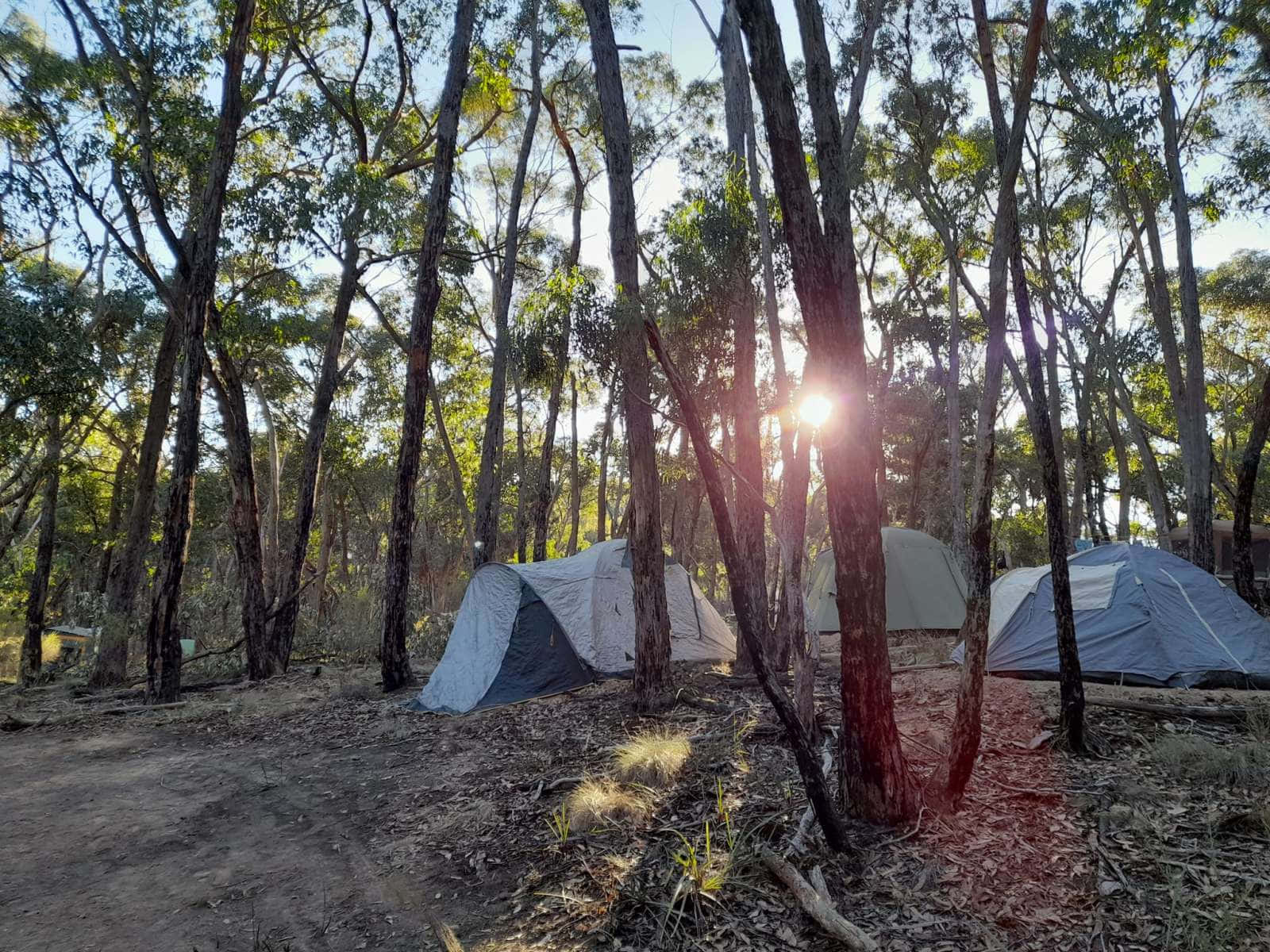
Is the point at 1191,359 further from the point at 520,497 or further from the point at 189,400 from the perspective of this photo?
the point at 189,400

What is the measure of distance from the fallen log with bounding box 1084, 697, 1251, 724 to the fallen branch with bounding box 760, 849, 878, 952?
3.38 m

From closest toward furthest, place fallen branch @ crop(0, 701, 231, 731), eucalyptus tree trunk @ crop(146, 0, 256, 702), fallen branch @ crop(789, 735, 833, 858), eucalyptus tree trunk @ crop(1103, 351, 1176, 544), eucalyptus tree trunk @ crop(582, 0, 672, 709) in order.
Result: fallen branch @ crop(789, 735, 833, 858)
eucalyptus tree trunk @ crop(582, 0, 672, 709)
fallen branch @ crop(0, 701, 231, 731)
eucalyptus tree trunk @ crop(146, 0, 256, 702)
eucalyptus tree trunk @ crop(1103, 351, 1176, 544)

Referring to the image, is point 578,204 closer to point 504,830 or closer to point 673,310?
point 673,310

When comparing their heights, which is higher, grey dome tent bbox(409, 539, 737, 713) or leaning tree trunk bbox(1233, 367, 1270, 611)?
leaning tree trunk bbox(1233, 367, 1270, 611)

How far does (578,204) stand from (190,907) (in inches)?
594

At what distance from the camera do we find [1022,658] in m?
8.18

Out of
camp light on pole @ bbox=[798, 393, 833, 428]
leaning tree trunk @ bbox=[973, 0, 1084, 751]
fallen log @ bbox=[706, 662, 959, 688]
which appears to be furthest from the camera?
fallen log @ bbox=[706, 662, 959, 688]

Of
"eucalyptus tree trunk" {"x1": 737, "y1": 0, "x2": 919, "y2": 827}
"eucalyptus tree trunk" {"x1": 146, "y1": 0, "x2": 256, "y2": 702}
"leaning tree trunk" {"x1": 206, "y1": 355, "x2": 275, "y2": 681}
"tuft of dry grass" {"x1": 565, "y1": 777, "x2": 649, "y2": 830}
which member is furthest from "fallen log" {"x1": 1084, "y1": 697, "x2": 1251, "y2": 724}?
"leaning tree trunk" {"x1": 206, "y1": 355, "x2": 275, "y2": 681}

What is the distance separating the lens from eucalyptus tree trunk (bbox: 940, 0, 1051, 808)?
411cm

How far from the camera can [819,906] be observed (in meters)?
3.27

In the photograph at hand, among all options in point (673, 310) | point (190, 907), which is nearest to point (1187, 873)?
point (190, 907)

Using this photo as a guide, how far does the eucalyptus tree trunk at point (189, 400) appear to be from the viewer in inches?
358

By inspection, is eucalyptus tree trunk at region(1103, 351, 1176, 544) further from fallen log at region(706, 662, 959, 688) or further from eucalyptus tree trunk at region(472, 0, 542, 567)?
eucalyptus tree trunk at region(472, 0, 542, 567)

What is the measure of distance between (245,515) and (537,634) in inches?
213
